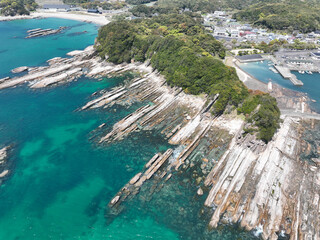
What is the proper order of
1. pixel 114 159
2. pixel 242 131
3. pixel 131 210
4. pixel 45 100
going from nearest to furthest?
pixel 131 210
pixel 114 159
pixel 242 131
pixel 45 100

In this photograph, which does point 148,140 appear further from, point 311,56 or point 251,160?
point 311,56

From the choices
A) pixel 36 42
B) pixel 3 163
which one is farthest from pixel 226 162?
pixel 36 42

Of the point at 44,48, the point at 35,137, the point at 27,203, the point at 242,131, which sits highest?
the point at 44,48

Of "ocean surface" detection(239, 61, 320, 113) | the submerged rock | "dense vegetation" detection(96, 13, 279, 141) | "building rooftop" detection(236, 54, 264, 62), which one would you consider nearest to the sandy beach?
"dense vegetation" detection(96, 13, 279, 141)

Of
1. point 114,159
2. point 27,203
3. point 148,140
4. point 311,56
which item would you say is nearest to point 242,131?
point 148,140

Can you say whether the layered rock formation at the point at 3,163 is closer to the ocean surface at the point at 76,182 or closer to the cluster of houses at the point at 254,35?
the ocean surface at the point at 76,182

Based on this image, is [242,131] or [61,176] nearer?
[61,176]

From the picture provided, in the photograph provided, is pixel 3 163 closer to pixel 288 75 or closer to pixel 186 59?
pixel 186 59
